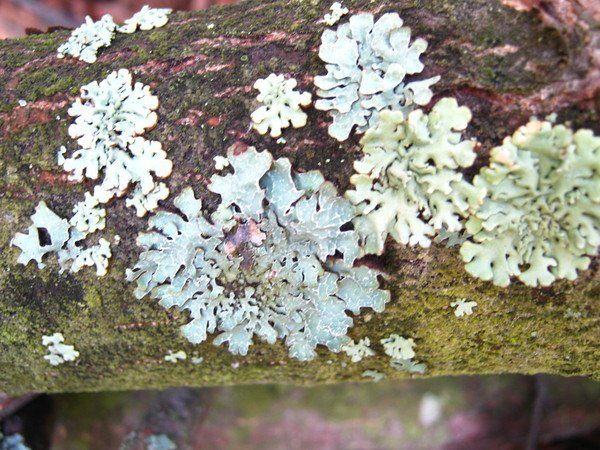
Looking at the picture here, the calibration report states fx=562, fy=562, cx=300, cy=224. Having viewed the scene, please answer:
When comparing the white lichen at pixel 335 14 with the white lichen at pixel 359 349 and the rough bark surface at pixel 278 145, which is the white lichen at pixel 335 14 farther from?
the white lichen at pixel 359 349

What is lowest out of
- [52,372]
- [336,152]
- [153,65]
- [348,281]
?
[52,372]

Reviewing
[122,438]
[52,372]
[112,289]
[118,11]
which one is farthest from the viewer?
[118,11]

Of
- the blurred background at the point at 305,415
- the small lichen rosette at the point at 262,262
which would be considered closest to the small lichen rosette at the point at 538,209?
the small lichen rosette at the point at 262,262

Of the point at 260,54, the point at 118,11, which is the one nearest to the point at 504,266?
the point at 260,54

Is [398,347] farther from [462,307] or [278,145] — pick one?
[278,145]

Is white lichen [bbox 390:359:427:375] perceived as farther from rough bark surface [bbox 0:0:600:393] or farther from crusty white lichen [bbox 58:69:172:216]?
crusty white lichen [bbox 58:69:172:216]

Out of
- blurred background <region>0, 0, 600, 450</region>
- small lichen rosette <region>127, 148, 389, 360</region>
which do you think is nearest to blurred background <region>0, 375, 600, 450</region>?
blurred background <region>0, 0, 600, 450</region>

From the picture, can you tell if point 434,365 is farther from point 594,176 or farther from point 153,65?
point 153,65
